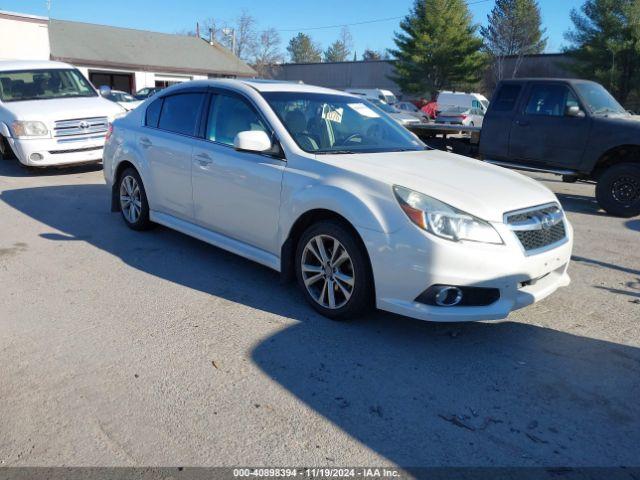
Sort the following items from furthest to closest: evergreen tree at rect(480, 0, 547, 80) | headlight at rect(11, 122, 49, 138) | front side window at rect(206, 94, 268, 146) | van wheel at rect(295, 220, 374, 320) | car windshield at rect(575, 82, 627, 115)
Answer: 1. evergreen tree at rect(480, 0, 547, 80)
2. headlight at rect(11, 122, 49, 138)
3. car windshield at rect(575, 82, 627, 115)
4. front side window at rect(206, 94, 268, 146)
5. van wheel at rect(295, 220, 374, 320)

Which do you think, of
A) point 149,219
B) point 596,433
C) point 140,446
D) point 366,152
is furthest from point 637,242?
point 140,446

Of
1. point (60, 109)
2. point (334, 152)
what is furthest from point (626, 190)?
point (60, 109)

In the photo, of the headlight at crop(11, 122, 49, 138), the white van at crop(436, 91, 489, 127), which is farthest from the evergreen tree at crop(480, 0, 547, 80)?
the headlight at crop(11, 122, 49, 138)

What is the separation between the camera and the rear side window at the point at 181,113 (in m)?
A: 5.48

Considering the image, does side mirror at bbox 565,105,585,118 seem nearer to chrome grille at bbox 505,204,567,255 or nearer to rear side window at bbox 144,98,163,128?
chrome grille at bbox 505,204,567,255

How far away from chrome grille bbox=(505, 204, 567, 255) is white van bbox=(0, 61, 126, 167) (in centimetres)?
791

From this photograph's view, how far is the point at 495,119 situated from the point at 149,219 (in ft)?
20.4

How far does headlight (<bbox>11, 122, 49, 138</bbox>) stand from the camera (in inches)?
371

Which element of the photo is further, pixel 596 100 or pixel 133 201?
pixel 596 100

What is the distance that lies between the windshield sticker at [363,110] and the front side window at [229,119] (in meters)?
1.01

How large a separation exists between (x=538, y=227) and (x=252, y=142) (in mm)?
2212

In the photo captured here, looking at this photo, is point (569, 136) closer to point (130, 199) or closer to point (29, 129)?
point (130, 199)

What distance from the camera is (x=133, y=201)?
6.39 metres

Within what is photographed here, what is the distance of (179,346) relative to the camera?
3781 mm
